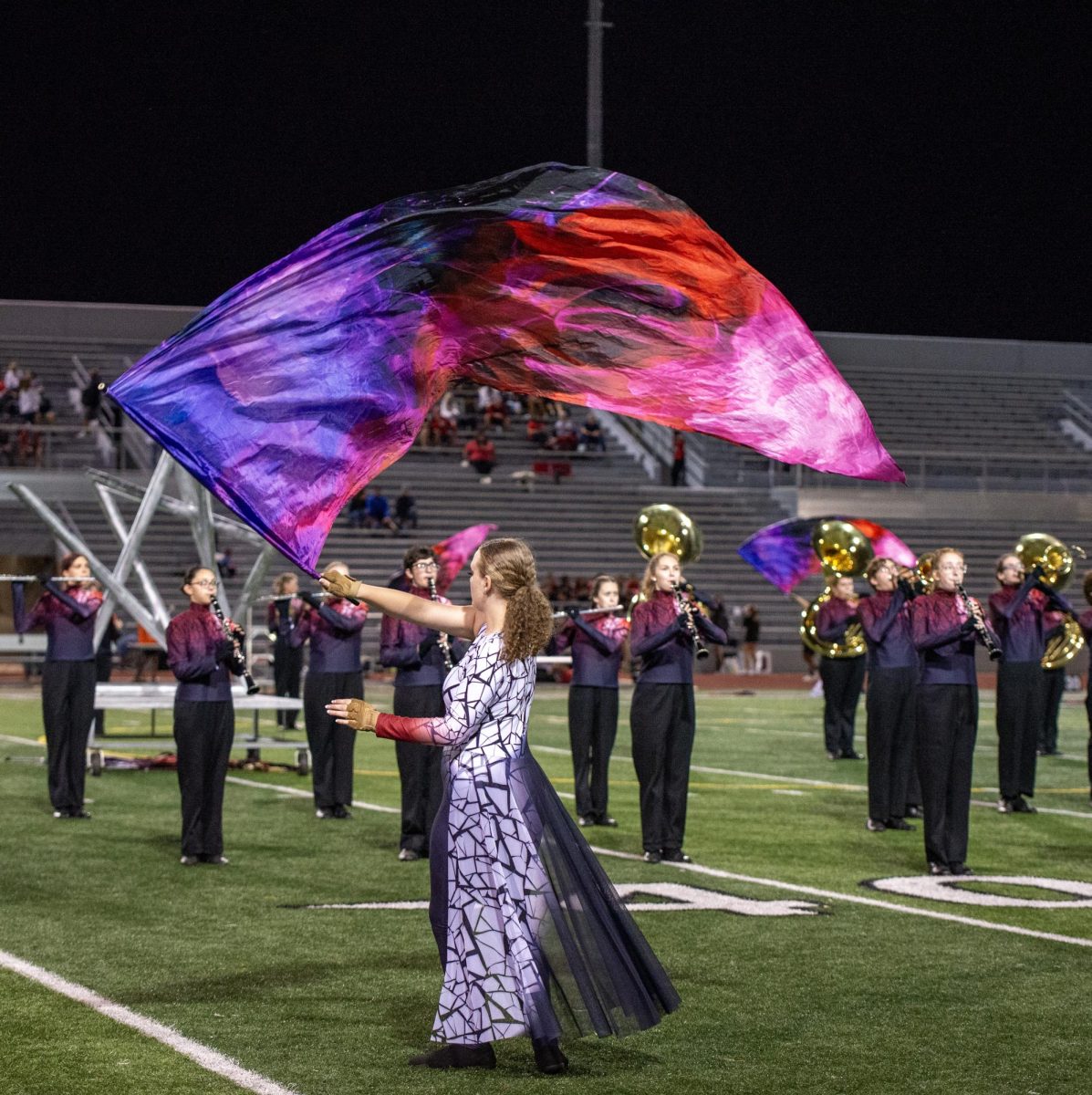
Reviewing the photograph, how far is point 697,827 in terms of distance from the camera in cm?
1072

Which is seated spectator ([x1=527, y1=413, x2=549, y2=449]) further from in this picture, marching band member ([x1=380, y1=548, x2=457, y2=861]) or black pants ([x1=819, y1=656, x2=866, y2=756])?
marching band member ([x1=380, y1=548, x2=457, y2=861])

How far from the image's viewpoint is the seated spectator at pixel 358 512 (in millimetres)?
29984

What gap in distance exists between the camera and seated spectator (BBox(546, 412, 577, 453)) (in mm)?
33656

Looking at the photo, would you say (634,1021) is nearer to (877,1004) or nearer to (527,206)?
(877,1004)

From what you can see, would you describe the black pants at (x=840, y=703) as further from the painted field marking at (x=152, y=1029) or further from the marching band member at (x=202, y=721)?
Result: the painted field marking at (x=152, y=1029)

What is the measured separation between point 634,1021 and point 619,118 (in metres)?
23.6

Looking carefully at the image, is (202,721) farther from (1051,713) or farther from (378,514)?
(378,514)

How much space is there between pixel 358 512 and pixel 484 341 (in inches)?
988

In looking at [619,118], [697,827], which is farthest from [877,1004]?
[619,118]

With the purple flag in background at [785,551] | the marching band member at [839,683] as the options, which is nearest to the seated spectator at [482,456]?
the purple flag in background at [785,551]

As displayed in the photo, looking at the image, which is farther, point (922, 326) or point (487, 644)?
point (922, 326)

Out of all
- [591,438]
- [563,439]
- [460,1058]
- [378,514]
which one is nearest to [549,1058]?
[460,1058]

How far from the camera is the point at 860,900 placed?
8031mm

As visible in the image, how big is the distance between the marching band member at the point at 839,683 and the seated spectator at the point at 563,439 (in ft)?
58.4
